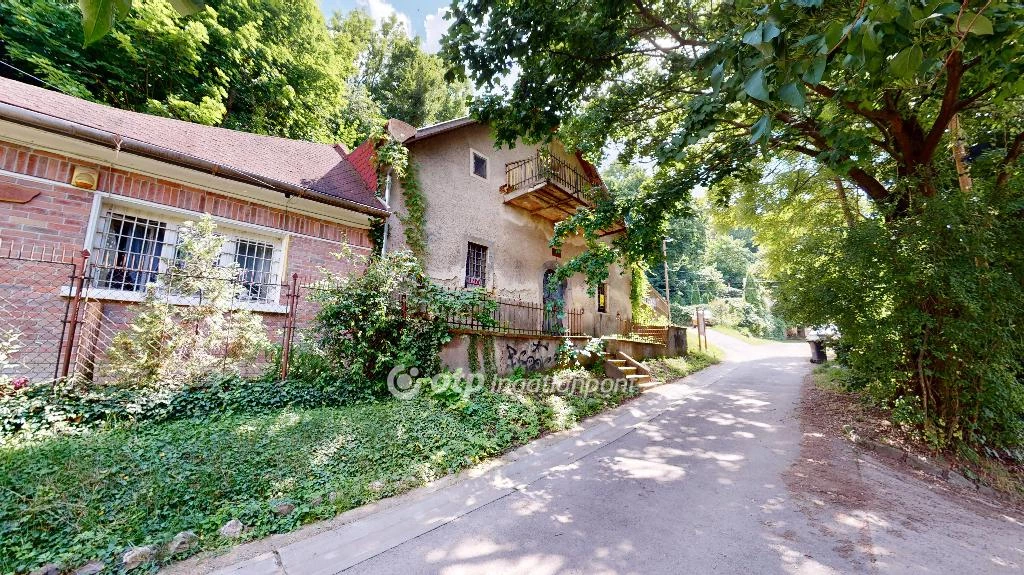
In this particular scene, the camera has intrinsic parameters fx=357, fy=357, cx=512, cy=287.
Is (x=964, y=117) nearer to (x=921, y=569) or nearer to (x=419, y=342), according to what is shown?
(x=921, y=569)

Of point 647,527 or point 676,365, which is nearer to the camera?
point 647,527

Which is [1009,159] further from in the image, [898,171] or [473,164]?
[473,164]

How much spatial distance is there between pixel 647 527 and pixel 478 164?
8890mm

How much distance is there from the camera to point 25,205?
175 inches

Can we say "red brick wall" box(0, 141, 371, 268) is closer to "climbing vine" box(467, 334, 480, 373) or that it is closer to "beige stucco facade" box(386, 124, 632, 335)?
"beige stucco facade" box(386, 124, 632, 335)

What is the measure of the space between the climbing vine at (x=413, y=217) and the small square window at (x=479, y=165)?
2112mm

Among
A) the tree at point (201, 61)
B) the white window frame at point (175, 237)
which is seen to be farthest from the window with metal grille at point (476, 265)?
the tree at point (201, 61)

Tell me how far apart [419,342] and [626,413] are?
394cm

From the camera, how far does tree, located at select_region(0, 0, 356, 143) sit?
827 centimetres

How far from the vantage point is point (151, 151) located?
192 inches

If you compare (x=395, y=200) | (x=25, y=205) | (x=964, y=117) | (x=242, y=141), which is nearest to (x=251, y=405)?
(x=25, y=205)

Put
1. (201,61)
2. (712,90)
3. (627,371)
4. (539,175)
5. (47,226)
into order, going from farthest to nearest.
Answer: (539,175)
(201,61)
(627,371)
(47,226)
(712,90)

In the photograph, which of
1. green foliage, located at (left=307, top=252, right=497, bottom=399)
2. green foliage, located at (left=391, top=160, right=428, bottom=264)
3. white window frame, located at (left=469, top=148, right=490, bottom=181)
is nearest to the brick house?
green foliage, located at (left=391, top=160, right=428, bottom=264)

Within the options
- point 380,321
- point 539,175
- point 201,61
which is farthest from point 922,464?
point 201,61
